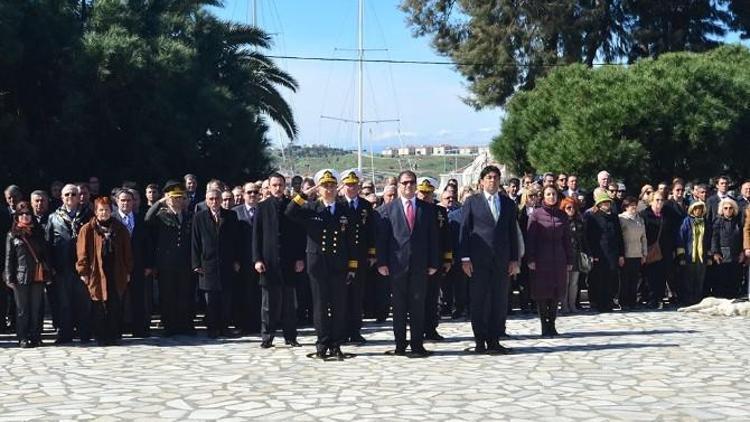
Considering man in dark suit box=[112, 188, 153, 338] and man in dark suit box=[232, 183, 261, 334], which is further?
man in dark suit box=[232, 183, 261, 334]

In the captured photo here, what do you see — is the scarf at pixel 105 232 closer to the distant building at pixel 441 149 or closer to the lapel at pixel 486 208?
the lapel at pixel 486 208

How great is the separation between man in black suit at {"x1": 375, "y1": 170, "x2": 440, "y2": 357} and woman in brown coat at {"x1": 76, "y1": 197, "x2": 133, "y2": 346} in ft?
10.5

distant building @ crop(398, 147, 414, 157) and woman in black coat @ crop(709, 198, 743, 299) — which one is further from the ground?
distant building @ crop(398, 147, 414, 157)

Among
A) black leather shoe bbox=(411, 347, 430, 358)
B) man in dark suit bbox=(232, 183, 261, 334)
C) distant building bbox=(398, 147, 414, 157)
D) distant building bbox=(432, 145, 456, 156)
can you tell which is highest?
distant building bbox=(432, 145, 456, 156)

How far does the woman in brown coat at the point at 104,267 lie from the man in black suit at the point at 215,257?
93 centimetres

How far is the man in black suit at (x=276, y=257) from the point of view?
10508 mm

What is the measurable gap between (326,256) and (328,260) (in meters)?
0.05

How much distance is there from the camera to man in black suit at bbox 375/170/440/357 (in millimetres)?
10125

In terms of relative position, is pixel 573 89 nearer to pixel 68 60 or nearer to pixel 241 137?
pixel 241 137

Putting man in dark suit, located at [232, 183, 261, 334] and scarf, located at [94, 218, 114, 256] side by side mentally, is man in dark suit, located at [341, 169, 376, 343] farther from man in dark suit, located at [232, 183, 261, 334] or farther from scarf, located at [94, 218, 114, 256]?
scarf, located at [94, 218, 114, 256]

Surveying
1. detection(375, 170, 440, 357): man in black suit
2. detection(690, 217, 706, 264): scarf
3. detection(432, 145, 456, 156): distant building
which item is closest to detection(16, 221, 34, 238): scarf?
detection(375, 170, 440, 357): man in black suit

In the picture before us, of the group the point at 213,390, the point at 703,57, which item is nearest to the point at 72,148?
the point at 213,390

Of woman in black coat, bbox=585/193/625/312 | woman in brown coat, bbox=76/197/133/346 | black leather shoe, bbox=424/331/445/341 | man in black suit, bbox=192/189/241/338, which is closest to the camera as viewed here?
woman in brown coat, bbox=76/197/133/346

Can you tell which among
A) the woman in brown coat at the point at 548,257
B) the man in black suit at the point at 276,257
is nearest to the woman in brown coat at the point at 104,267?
the man in black suit at the point at 276,257
